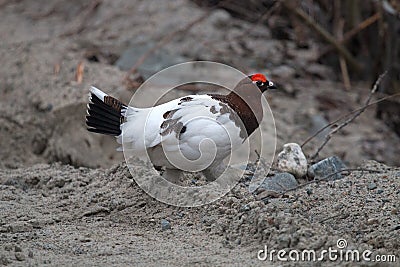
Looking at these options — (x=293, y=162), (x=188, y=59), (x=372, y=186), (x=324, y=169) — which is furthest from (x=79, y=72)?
(x=372, y=186)

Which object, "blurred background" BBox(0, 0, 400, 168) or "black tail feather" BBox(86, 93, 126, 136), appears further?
"blurred background" BBox(0, 0, 400, 168)

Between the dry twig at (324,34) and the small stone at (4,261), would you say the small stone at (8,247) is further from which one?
the dry twig at (324,34)

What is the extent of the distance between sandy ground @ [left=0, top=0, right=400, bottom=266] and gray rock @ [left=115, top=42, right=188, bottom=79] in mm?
103

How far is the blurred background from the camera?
595cm

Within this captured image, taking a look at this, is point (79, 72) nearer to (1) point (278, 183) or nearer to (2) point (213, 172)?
(2) point (213, 172)

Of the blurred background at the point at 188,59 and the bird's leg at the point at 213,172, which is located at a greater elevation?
the blurred background at the point at 188,59

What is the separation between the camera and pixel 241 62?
7.77 metres

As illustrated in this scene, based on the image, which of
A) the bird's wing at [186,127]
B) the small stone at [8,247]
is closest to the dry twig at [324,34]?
the bird's wing at [186,127]

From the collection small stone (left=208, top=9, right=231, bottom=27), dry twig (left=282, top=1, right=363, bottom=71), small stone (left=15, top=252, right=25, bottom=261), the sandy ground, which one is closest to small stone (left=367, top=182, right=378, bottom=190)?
the sandy ground

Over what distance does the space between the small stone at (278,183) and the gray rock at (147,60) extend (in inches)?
116

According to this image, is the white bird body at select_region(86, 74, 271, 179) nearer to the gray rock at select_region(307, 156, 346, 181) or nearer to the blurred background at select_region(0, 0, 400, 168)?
the gray rock at select_region(307, 156, 346, 181)

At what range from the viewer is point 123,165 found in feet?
14.2

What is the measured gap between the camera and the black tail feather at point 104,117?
13.4ft

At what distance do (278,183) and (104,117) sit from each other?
3.59ft
